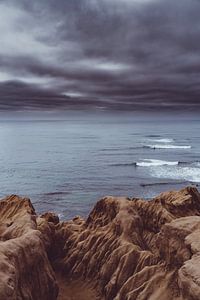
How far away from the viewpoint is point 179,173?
9244 centimetres

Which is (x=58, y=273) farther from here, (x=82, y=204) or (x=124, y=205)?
(x=82, y=204)

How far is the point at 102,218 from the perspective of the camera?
115 feet

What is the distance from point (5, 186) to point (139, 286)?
61454 millimetres

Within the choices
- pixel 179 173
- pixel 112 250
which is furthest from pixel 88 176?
pixel 112 250

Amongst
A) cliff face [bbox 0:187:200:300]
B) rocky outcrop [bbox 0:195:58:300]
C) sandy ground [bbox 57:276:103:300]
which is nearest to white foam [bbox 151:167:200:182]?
cliff face [bbox 0:187:200:300]

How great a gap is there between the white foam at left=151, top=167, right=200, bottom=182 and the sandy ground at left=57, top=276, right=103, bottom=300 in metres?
56.5

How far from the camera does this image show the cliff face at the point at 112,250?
20.5 meters

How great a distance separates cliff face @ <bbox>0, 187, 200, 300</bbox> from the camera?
20531 millimetres

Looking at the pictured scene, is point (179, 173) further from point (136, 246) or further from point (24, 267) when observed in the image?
point (24, 267)

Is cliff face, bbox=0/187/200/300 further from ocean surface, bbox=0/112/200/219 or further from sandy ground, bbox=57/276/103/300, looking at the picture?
ocean surface, bbox=0/112/200/219

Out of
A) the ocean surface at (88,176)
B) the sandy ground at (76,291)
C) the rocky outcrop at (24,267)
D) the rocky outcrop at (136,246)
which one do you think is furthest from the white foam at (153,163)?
the rocky outcrop at (24,267)

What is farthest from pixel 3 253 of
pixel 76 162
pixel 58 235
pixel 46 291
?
pixel 76 162

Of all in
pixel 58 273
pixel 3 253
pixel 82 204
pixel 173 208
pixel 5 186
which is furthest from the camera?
pixel 5 186

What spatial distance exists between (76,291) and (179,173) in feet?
216
